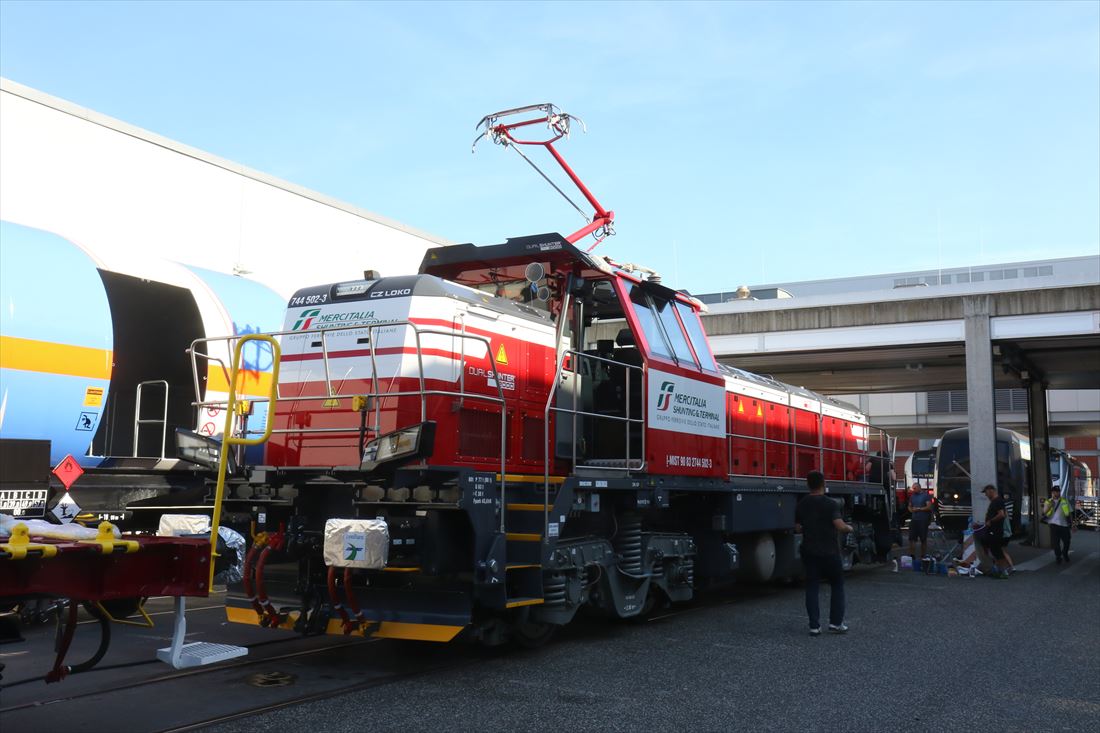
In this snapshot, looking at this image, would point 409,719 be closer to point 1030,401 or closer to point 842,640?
point 842,640

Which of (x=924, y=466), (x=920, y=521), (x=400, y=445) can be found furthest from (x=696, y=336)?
(x=924, y=466)

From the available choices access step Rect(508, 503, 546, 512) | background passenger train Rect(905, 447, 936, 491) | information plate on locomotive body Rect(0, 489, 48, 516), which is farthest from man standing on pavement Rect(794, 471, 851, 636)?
background passenger train Rect(905, 447, 936, 491)

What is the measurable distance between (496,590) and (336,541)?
4.14 feet

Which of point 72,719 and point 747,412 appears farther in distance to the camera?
point 747,412

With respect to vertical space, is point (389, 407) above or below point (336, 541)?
above

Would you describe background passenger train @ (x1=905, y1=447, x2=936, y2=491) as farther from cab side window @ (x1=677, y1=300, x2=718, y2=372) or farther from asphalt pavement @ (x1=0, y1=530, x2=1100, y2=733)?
cab side window @ (x1=677, y1=300, x2=718, y2=372)

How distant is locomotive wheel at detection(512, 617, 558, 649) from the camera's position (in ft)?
24.5

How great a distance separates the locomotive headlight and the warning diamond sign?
3.61 meters

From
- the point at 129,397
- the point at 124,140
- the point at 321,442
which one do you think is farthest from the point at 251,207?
the point at 321,442

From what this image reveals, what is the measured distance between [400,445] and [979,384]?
1641cm

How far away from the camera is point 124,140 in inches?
470

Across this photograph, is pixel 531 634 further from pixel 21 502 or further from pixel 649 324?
pixel 21 502

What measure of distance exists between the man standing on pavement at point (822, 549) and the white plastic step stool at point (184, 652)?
19.2 ft

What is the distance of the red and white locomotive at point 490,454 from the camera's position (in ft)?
21.1
